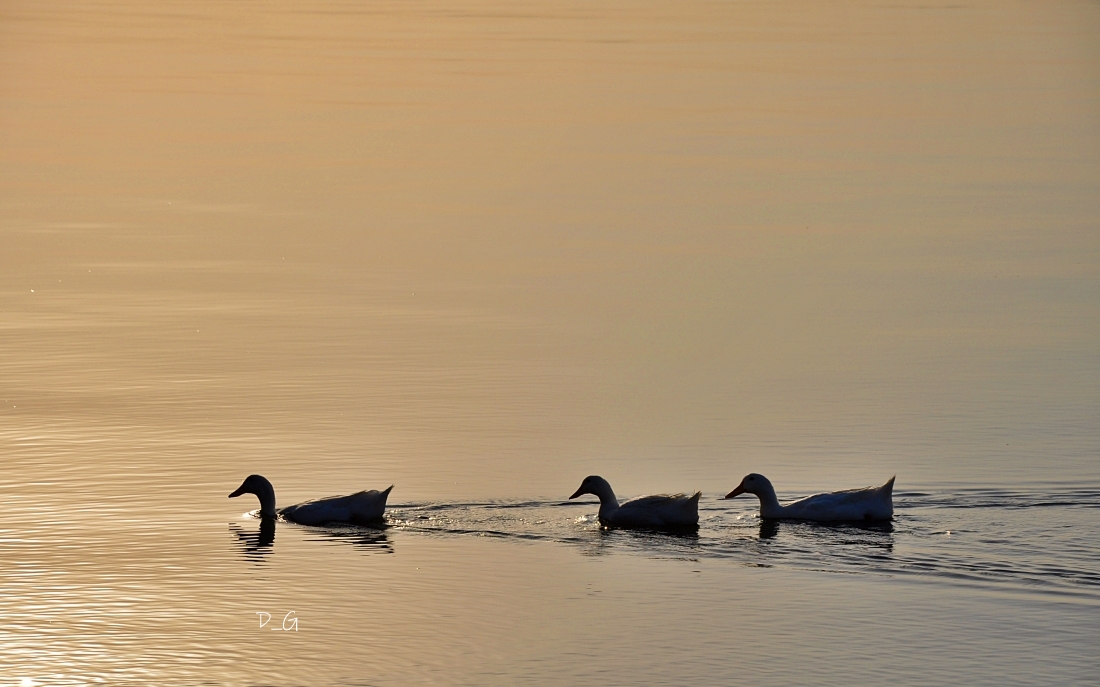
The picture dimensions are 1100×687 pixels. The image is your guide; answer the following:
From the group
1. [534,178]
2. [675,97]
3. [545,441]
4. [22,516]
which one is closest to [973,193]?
[534,178]

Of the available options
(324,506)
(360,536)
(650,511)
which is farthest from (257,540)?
(650,511)

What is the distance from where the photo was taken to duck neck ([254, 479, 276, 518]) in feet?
61.2

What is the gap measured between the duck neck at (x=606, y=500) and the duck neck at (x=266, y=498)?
3285 millimetres

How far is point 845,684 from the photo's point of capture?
1278cm

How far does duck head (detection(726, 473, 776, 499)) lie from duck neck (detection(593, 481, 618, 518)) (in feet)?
3.86

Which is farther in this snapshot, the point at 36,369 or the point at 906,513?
the point at 36,369

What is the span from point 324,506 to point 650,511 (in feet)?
10.5

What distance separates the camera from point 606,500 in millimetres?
18609

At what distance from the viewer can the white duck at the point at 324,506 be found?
1791 cm

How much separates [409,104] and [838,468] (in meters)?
34.3

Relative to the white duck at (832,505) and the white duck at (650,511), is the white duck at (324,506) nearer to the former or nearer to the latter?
the white duck at (650,511)

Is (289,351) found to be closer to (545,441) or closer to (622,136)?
(545,441)

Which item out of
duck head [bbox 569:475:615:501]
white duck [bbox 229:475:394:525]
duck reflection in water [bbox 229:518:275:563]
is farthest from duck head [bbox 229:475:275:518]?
duck head [bbox 569:475:615:501]
